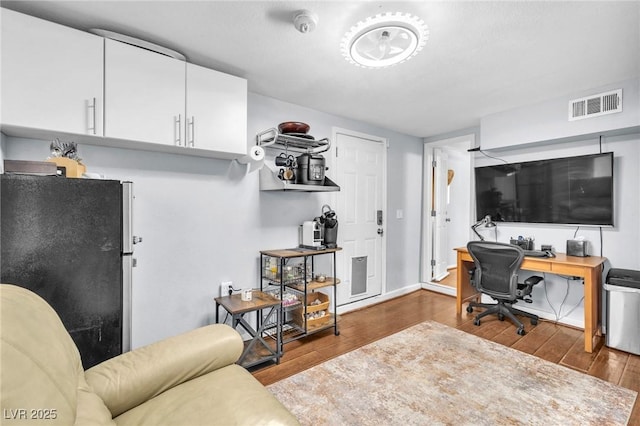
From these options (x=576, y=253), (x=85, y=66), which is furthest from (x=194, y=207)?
(x=576, y=253)

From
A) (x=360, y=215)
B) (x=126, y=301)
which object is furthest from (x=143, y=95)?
(x=360, y=215)

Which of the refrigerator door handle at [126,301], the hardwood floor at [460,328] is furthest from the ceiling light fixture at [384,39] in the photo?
the hardwood floor at [460,328]

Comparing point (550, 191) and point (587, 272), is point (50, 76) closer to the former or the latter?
point (587, 272)

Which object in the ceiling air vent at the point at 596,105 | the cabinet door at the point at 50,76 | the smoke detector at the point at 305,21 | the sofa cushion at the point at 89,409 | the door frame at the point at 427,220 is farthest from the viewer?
the door frame at the point at 427,220

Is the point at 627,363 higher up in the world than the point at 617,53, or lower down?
lower down

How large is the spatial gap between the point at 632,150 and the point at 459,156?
10.5ft

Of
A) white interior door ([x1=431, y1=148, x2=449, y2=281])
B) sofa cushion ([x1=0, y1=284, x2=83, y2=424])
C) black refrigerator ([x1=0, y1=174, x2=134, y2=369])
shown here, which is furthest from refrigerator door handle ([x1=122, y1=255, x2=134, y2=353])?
white interior door ([x1=431, y1=148, x2=449, y2=281])

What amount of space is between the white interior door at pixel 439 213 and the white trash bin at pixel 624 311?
7.29 ft

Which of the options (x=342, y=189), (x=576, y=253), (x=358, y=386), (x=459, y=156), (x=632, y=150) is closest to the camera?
(x=358, y=386)

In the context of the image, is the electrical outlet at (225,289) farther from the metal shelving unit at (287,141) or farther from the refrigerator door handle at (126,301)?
the metal shelving unit at (287,141)

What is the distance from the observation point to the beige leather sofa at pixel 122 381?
2.62ft

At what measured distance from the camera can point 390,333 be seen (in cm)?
297

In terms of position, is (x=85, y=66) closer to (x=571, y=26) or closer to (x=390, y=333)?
(x=571, y=26)

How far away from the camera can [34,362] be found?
87cm
